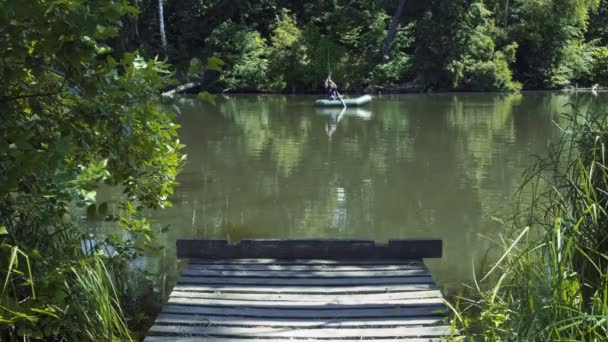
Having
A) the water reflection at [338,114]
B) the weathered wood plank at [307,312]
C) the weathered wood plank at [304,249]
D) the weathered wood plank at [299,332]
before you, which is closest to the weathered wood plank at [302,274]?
the weathered wood plank at [304,249]

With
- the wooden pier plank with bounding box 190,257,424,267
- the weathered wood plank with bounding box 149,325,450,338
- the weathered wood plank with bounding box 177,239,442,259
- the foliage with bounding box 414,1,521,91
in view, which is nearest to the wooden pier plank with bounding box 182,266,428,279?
the wooden pier plank with bounding box 190,257,424,267

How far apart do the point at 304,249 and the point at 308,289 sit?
0.74 m

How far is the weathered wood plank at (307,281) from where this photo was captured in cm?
461

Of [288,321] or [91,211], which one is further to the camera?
[288,321]

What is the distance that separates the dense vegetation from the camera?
102 ft

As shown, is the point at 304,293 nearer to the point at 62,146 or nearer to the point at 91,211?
the point at 91,211

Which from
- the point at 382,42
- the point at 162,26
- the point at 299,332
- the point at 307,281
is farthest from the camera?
the point at 382,42

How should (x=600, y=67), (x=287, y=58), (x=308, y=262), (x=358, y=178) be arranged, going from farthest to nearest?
(x=600, y=67) < (x=287, y=58) < (x=358, y=178) < (x=308, y=262)

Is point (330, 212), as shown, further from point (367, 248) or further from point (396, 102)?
point (396, 102)

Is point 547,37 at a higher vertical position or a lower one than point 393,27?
lower

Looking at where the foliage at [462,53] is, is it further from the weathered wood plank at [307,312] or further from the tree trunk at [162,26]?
the weathered wood plank at [307,312]

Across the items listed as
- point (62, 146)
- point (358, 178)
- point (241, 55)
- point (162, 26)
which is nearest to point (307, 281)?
point (62, 146)

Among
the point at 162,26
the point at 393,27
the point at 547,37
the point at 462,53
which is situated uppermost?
the point at 162,26

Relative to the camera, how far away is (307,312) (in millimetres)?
4086
